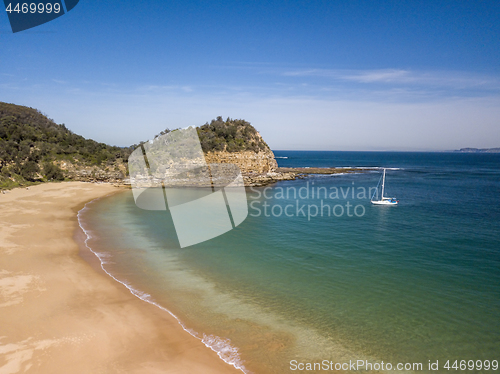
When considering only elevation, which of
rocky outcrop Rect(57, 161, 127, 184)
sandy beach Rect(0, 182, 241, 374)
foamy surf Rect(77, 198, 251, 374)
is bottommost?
foamy surf Rect(77, 198, 251, 374)

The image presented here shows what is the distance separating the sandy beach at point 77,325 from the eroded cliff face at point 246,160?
35614 millimetres

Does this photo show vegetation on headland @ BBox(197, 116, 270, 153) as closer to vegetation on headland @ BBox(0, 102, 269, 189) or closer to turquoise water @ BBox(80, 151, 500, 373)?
vegetation on headland @ BBox(0, 102, 269, 189)

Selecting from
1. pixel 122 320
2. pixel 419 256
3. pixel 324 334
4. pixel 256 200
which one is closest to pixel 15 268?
pixel 122 320

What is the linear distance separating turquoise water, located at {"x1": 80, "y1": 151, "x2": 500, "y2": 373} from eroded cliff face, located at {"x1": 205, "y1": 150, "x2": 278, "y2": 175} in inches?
1046

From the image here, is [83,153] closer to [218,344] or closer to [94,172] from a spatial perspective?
[94,172]

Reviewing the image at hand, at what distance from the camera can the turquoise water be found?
831 cm

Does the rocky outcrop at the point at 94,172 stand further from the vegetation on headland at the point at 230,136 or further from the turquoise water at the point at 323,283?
the turquoise water at the point at 323,283

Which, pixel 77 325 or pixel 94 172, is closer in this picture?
pixel 77 325

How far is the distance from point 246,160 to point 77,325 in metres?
43.9

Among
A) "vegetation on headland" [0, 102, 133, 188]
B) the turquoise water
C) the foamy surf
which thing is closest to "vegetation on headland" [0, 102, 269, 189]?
"vegetation on headland" [0, 102, 133, 188]

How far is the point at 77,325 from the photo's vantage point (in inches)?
339

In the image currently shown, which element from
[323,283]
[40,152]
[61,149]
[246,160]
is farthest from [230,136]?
[323,283]

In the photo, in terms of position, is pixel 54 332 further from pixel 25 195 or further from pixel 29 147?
pixel 29 147

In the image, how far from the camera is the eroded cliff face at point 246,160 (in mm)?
49219
